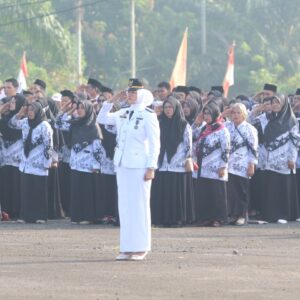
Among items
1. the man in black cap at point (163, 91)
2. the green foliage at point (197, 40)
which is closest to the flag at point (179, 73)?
the man in black cap at point (163, 91)

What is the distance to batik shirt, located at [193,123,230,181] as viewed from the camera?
58.0 ft

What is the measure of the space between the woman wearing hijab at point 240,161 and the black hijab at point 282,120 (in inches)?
18.6

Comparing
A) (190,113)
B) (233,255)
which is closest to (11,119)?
(190,113)

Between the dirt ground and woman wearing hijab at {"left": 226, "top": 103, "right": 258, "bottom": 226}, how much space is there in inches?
34.0

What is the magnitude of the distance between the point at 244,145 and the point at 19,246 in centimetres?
422

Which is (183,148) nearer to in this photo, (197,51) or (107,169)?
(107,169)

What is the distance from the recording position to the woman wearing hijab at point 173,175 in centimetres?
1758

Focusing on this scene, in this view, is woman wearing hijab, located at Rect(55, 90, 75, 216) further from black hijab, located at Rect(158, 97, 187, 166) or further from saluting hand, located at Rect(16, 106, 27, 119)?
black hijab, located at Rect(158, 97, 187, 166)

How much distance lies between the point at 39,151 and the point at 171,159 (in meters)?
1.78

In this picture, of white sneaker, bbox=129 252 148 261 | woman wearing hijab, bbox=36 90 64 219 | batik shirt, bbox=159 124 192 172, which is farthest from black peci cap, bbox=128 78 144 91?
woman wearing hijab, bbox=36 90 64 219

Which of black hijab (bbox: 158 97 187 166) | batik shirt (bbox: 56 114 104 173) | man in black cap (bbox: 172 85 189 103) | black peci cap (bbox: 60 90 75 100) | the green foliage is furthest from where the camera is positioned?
the green foliage

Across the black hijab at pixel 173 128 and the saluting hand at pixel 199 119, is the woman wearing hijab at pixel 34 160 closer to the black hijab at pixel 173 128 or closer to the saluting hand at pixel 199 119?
the black hijab at pixel 173 128

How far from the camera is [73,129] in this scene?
721 inches

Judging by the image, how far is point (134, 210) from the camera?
44.5 feet
